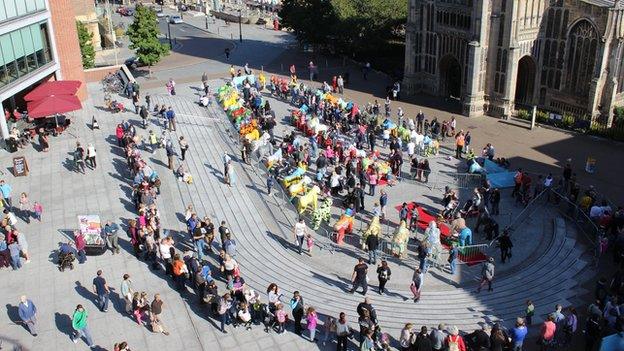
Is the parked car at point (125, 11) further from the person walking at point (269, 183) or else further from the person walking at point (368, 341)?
the person walking at point (368, 341)

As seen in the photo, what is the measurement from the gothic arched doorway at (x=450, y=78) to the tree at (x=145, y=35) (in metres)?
24.6

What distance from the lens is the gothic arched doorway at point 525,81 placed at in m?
43.8

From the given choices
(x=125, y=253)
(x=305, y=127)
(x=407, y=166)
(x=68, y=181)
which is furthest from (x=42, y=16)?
(x=407, y=166)

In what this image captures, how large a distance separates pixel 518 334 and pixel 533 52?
1148 inches

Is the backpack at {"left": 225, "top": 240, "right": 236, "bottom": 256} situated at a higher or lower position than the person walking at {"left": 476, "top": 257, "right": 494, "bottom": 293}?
higher

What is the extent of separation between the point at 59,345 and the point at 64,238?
7137 millimetres

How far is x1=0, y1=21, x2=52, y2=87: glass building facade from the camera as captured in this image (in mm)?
34969

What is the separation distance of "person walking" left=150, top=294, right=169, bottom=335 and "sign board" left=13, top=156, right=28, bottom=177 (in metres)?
15.2

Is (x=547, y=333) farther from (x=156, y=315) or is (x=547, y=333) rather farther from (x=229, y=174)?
(x=229, y=174)

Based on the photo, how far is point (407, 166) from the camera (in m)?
34.3

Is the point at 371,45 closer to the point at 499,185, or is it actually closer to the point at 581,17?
the point at 581,17

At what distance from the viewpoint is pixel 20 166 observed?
3119 cm

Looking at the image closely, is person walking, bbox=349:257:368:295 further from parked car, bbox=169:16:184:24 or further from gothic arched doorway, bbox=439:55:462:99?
parked car, bbox=169:16:184:24

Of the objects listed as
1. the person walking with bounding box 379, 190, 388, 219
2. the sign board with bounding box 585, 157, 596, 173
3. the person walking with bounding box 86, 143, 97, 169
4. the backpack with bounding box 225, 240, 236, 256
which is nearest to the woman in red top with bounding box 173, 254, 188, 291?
A: the backpack with bounding box 225, 240, 236, 256
